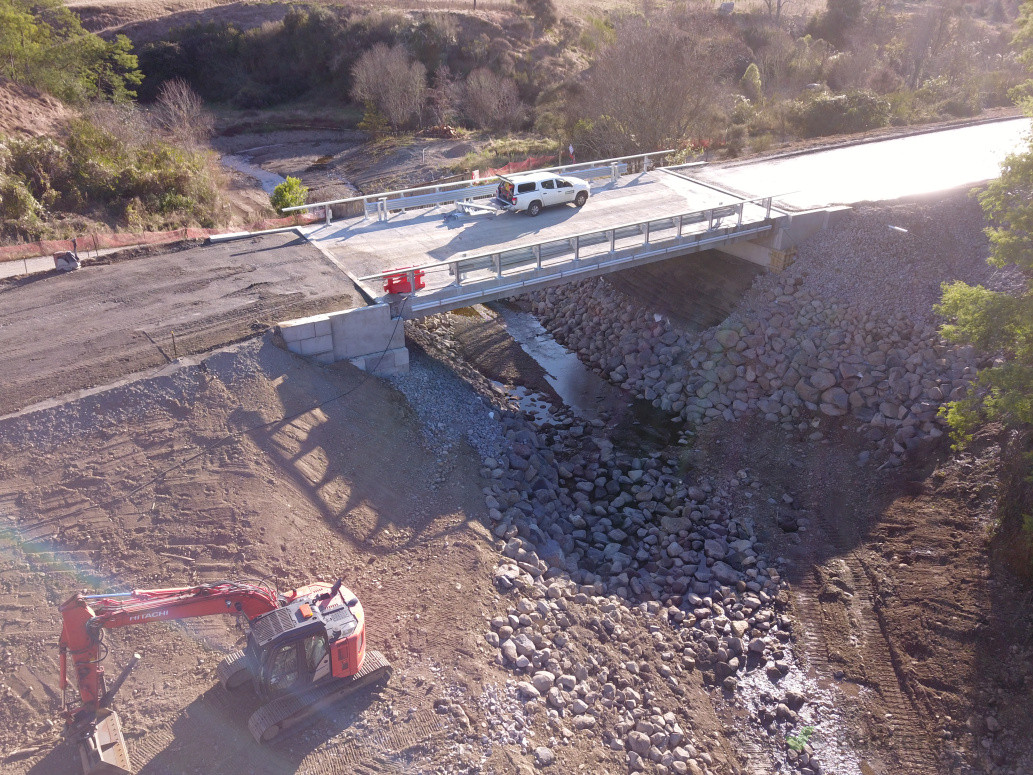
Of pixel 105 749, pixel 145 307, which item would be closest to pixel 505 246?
pixel 145 307

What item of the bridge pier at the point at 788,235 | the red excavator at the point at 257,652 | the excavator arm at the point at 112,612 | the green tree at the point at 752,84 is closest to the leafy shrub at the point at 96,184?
the excavator arm at the point at 112,612

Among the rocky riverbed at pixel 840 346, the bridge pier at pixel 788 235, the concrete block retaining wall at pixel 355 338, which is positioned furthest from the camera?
the bridge pier at pixel 788 235

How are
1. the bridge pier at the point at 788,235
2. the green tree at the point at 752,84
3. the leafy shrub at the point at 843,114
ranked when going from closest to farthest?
the bridge pier at the point at 788,235, the leafy shrub at the point at 843,114, the green tree at the point at 752,84

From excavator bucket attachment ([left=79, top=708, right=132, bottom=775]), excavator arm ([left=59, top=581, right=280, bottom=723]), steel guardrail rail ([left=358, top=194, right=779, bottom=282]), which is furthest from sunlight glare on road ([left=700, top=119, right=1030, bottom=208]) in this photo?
excavator bucket attachment ([left=79, top=708, right=132, bottom=775])

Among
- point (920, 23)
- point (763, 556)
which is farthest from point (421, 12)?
point (763, 556)

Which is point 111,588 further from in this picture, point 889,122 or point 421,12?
point 421,12

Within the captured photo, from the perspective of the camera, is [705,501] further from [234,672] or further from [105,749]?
[105,749]

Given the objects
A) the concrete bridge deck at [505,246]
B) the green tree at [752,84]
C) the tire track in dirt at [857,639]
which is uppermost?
the green tree at [752,84]

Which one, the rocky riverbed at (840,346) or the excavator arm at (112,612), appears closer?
the excavator arm at (112,612)

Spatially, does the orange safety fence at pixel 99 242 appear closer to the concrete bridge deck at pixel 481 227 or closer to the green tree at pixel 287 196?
the concrete bridge deck at pixel 481 227
